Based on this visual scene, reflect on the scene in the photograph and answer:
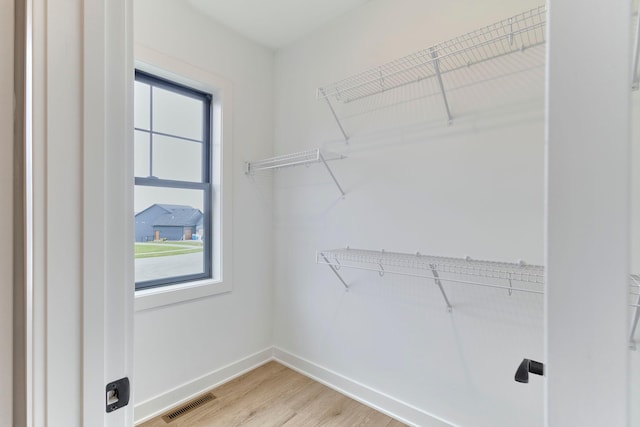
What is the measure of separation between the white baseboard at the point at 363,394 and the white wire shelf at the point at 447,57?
172cm

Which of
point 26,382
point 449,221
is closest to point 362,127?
point 449,221

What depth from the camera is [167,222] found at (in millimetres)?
2043

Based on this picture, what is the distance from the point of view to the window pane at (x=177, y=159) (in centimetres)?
198

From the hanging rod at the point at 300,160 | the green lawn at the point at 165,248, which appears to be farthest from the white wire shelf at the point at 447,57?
the green lawn at the point at 165,248

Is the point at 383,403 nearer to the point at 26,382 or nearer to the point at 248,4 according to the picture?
the point at 26,382

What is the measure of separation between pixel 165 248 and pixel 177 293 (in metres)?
0.34

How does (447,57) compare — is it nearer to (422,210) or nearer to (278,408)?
(422,210)

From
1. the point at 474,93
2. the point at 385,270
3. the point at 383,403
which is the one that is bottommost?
the point at 383,403

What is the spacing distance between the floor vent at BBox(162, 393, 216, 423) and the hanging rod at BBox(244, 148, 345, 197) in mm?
1648

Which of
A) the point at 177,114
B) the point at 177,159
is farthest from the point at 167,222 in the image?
the point at 177,114

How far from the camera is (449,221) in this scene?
1.61m

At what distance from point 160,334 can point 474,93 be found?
7.73 ft

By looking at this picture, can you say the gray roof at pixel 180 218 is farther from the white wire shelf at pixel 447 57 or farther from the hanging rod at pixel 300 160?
the white wire shelf at pixel 447 57

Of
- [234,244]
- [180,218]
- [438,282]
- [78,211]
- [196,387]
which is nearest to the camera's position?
[78,211]
